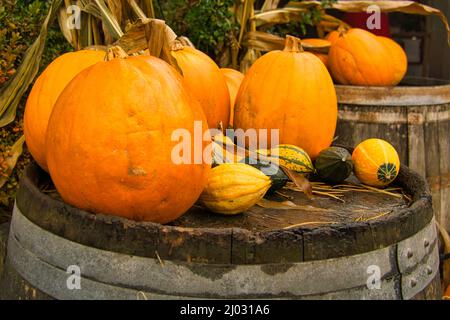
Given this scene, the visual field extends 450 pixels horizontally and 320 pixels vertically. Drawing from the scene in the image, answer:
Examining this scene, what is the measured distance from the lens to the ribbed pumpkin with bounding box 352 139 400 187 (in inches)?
63.6

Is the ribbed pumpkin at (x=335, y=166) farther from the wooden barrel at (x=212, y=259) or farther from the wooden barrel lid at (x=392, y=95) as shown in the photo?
the wooden barrel lid at (x=392, y=95)

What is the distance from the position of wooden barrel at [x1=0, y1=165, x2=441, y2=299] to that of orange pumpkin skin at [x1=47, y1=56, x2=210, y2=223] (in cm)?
8

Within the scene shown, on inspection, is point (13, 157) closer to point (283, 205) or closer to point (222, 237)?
point (283, 205)

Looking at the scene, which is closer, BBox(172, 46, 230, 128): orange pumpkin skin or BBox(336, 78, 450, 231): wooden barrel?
BBox(172, 46, 230, 128): orange pumpkin skin

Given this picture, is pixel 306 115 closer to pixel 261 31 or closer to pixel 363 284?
pixel 363 284

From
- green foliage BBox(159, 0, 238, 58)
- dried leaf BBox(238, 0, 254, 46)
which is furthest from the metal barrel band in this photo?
dried leaf BBox(238, 0, 254, 46)

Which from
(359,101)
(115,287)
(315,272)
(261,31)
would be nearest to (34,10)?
(261,31)

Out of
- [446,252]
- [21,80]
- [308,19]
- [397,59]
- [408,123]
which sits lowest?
[446,252]

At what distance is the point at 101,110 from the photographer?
3.90 feet

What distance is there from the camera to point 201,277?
1084 mm

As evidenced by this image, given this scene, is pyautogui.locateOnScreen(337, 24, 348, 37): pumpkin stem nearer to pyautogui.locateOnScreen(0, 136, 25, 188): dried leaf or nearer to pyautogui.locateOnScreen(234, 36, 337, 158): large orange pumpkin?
pyautogui.locateOnScreen(234, 36, 337, 158): large orange pumpkin

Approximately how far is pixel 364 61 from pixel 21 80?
155 cm

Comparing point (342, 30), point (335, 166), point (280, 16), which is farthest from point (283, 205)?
point (280, 16)

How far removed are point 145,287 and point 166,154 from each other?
28 cm
